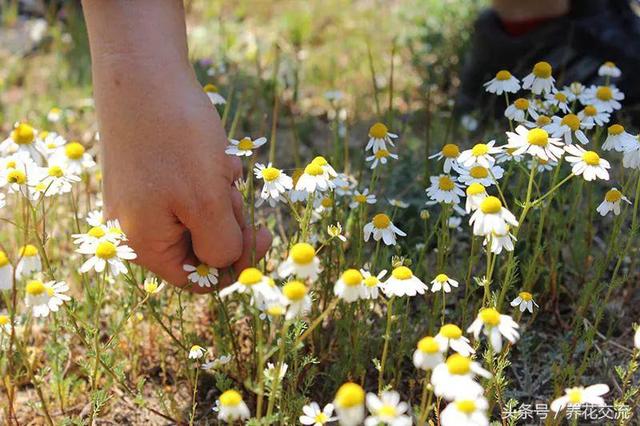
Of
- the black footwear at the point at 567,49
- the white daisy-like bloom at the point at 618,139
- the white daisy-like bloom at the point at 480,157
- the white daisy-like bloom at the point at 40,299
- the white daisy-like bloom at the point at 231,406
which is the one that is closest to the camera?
the white daisy-like bloom at the point at 231,406

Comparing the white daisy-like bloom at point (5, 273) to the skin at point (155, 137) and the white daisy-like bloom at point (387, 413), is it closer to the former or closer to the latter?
the skin at point (155, 137)

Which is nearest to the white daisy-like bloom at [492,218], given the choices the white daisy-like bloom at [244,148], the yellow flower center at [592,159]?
the yellow flower center at [592,159]

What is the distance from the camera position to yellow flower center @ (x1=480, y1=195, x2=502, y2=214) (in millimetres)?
1317

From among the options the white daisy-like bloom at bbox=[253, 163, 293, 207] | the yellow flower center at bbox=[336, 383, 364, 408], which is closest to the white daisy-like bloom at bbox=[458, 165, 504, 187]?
the white daisy-like bloom at bbox=[253, 163, 293, 207]

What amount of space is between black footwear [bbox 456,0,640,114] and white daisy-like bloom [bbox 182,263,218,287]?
1.39 meters

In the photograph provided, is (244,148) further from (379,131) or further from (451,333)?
(451,333)

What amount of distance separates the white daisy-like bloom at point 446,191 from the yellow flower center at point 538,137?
18 centimetres

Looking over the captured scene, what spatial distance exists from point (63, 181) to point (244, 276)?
59 centimetres

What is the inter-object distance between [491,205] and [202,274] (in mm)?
591

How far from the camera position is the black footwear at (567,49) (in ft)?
8.69

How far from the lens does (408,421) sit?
1104 millimetres

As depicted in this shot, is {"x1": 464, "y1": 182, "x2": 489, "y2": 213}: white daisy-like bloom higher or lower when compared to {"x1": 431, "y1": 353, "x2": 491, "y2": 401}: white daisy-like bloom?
higher

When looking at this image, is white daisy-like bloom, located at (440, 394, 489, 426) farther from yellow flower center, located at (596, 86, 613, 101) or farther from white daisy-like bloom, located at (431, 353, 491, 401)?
yellow flower center, located at (596, 86, 613, 101)

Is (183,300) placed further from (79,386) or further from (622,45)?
(622,45)
